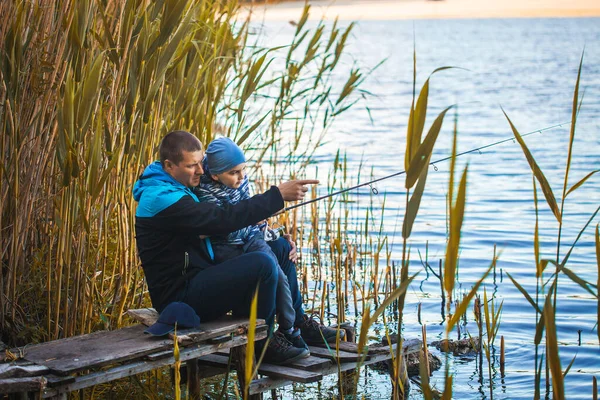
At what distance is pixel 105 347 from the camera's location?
3090 mm

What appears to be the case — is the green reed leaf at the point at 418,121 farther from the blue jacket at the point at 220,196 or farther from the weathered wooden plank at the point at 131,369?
the blue jacket at the point at 220,196

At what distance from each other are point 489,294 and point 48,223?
3.16m

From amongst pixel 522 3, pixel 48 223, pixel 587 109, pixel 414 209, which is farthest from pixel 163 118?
pixel 522 3

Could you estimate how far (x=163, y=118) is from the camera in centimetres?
442

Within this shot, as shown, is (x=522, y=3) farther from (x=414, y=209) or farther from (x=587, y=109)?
(x=414, y=209)

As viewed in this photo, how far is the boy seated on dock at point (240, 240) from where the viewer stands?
3455mm

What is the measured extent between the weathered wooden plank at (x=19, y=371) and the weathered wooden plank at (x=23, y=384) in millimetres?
45

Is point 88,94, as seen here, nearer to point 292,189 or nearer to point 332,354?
point 292,189

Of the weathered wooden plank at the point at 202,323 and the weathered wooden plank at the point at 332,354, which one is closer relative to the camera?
the weathered wooden plank at the point at 202,323

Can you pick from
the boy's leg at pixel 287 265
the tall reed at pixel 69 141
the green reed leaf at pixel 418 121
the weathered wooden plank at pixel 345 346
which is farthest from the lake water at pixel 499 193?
the green reed leaf at pixel 418 121

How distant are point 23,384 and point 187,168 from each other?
1019mm

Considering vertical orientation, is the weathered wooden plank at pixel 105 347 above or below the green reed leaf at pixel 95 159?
below

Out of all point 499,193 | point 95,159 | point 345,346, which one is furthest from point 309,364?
point 499,193

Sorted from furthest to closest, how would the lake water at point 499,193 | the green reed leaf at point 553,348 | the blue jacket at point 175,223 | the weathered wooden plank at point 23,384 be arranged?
the lake water at point 499,193 → the blue jacket at point 175,223 → the weathered wooden plank at point 23,384 → the green reed leaf at point 553,348
